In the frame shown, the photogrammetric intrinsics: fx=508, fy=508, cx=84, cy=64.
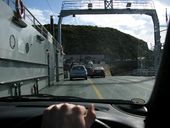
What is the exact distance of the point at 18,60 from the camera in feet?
63.4

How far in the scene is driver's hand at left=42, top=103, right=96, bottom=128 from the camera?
5.68ft

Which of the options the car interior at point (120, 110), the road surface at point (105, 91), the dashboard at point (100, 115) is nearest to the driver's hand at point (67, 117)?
the car interior at point (120, 110)

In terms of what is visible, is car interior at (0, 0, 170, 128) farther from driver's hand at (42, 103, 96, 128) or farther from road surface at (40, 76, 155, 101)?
road surface at (40, 76, 155, 101)

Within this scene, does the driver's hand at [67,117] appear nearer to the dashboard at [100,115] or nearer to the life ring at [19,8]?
the dashboard at [100,115]

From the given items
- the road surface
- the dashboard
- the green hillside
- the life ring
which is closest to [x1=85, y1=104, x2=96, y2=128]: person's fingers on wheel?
the dashboard

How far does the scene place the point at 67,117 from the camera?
177 cm

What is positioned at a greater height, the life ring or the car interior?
the life ring

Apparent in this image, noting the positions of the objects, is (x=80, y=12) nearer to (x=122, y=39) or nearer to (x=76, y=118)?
(x=76, y=118)

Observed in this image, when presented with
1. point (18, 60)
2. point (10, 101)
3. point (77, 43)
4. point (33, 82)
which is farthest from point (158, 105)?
point (77, 43)

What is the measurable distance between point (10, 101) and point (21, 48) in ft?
51.0

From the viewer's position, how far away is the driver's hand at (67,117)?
1732mm

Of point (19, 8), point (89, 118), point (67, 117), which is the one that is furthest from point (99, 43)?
point (67, 117)

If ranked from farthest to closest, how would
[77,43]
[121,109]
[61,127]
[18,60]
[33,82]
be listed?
[77,43] < [33,82] < [18,60] < [121,109] < [61,127]

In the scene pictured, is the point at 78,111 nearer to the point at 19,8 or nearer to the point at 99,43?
the point at 19,8
